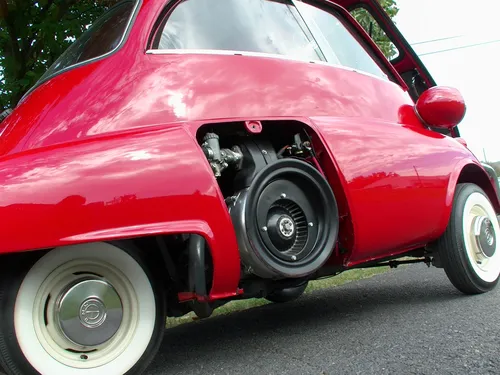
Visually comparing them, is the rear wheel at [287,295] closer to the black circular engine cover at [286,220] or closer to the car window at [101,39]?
the black circular engine cover at [286,220]

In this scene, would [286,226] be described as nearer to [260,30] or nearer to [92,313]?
[92,313]

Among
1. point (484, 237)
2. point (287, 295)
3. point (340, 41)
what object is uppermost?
point (340, 41)

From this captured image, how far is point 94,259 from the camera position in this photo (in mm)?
2078

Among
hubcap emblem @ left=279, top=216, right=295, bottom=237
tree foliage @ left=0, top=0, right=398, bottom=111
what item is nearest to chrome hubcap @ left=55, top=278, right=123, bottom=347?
hubcap emblem @ left=279, top=216, right=295, bottom=237

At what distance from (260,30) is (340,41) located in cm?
78

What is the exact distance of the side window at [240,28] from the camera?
2.59 m

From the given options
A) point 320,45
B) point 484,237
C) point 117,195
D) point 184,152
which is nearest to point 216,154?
point 184,152

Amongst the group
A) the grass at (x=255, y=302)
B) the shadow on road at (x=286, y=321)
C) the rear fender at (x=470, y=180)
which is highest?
the rear fender at (x=470, y=180)

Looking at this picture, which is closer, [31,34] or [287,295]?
[287,295]

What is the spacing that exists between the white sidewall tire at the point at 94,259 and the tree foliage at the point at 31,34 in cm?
328

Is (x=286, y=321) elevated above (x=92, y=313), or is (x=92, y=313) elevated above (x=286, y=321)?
(x=92, y=313)

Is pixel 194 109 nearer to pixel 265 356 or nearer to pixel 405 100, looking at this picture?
pixel 265 356

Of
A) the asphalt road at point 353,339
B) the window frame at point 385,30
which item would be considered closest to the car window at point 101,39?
the asphalt road at point 353,339

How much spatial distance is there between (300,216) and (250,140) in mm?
443
